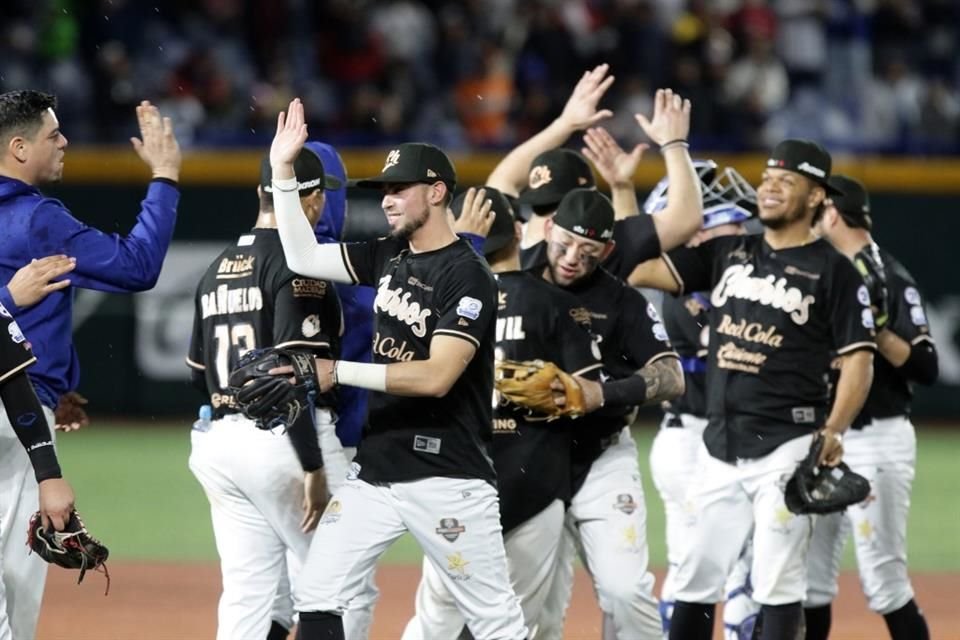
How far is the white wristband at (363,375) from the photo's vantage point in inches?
248

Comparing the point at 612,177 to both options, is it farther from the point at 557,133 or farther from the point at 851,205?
the point at 851,205

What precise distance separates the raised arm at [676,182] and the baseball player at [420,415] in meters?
1.50

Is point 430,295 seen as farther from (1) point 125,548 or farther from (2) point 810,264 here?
(1) point 125,548

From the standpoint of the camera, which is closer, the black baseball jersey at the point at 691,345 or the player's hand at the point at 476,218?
the player's hand at the point at 476,218

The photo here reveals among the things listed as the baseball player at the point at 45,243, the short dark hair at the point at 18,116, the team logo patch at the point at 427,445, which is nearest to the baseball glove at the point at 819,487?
the team logo patch at the point at 427,445

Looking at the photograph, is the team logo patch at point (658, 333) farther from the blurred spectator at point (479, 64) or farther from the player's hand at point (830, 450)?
the blurred spectator at point (479, 64)

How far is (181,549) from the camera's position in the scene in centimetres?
1221

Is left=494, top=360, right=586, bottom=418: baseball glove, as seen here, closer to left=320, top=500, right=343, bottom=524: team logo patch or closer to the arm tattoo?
the arm tattoo

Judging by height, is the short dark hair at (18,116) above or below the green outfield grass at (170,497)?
above

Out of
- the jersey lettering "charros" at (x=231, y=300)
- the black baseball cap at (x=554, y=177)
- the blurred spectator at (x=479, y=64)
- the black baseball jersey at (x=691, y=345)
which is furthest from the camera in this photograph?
the blurred spectator at (x=479, y=64)

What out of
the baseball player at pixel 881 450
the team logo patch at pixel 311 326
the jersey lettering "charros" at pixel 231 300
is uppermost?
the jersey lettering "charros" at pixel 231 300

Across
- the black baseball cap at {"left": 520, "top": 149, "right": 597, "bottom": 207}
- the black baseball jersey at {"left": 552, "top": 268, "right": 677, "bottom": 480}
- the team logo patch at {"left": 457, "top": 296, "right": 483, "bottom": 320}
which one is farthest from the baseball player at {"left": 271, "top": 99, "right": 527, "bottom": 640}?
the black baseball cap at {"left": 520, "top": 149, "right": 597, "bottom": 207}

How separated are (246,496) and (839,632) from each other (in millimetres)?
4253

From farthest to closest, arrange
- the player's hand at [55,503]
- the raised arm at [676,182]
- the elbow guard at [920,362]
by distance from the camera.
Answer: the elbow guard at [920,362] → the raised arm at [676,182] → the player's hand at [55,503]
